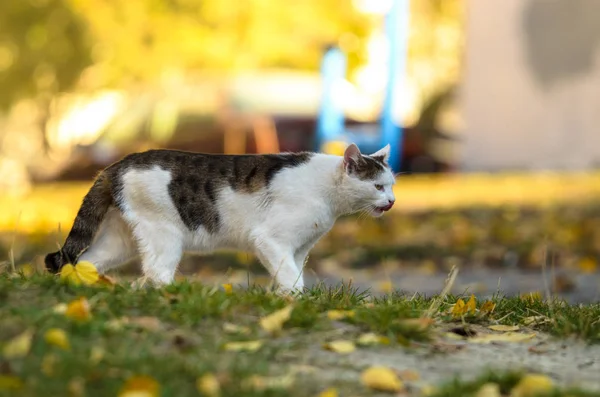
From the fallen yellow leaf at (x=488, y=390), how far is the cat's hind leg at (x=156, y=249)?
1955mm

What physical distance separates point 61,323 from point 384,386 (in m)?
1.15

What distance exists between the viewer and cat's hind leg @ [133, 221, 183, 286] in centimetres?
518

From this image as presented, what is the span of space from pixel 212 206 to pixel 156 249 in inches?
14.3

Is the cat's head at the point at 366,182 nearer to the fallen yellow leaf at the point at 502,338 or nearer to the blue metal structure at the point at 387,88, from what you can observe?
the fallen yellow leaf at the point at 502,338

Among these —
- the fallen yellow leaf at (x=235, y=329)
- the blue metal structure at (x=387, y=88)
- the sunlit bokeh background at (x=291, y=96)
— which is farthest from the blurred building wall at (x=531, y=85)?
the fallen yellow leaf at (x=235, y=329)

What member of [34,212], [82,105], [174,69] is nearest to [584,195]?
[34,212]

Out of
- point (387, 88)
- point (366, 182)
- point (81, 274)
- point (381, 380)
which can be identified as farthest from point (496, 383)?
Result: point (387, 88)

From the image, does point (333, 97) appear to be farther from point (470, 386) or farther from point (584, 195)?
point (470, 386)

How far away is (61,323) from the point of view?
3881 mm

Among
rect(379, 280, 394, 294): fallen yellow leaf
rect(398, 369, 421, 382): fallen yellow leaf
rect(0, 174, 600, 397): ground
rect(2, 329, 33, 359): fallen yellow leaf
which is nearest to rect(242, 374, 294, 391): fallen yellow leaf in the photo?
rect(0, 174, 600, 397): ground

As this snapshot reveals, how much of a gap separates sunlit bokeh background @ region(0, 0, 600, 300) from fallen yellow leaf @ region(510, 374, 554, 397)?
8.30 m

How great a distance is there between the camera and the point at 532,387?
11.8 ft

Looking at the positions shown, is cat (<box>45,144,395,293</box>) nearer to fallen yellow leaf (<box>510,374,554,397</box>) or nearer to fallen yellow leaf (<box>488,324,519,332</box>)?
fallen yellow leaf (<box>488,324,519,332</box>)

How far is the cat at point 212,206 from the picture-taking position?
5227mm
